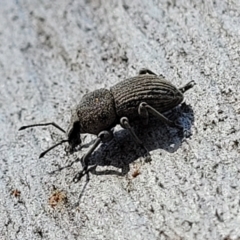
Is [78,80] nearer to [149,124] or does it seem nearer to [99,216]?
[149,124]

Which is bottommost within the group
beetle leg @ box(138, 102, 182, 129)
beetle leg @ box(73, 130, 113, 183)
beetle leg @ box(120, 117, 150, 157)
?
beetle leg @ box(73, 130, 113, 183)

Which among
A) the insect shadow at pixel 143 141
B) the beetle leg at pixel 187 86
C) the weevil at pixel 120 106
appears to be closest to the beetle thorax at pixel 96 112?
the weevil at pixel 120 106

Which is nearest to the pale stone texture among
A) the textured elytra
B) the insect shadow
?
the insect shadow

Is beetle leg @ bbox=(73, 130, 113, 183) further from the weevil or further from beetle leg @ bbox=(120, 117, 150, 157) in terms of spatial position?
beetle leg @ bbox=(120, 117, 150, 157)

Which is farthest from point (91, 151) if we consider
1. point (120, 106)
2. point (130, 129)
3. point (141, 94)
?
point (141, 94)

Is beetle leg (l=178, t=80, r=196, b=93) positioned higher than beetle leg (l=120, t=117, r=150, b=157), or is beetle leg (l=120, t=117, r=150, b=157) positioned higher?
beetle leg (l=178, t=80, r=196, b=93)

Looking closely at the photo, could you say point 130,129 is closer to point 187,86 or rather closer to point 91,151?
point 91,151

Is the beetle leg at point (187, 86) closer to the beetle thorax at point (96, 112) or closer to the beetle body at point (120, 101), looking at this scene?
the beetle body at point (120, 101)
